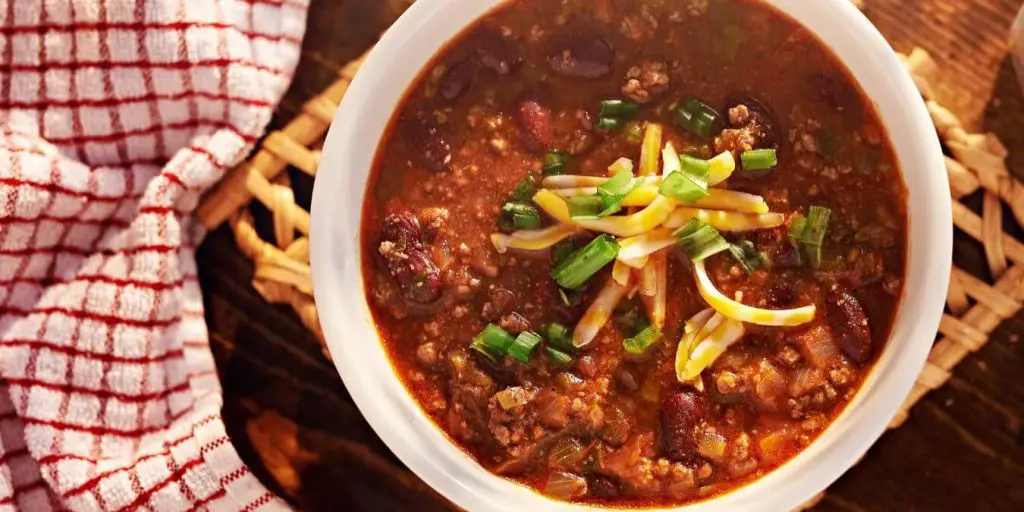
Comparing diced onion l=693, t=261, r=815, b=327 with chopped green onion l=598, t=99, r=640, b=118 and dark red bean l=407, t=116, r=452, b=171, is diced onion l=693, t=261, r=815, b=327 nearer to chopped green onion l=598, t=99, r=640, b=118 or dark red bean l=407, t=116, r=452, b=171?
chopped green onion l=598, t=99, r=640, b=118

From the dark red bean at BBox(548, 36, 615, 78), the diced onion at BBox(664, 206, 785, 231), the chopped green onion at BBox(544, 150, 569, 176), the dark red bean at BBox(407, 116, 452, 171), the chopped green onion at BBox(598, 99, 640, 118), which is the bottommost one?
the diced onion at BBox(664, 206, 785, 231)

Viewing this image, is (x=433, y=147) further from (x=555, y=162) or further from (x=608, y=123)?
(x=608, y=123)

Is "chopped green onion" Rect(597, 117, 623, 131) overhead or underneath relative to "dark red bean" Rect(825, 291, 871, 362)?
overhead

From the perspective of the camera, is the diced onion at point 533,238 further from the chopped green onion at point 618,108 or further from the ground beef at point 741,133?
the ground beef at point 741,133

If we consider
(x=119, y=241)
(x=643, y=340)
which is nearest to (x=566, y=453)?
(x=643, y=340)

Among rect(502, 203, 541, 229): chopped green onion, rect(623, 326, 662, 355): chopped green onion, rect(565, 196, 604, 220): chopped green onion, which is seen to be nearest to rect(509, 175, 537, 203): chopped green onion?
rect(502, 203, 541, 229): chopped green onion

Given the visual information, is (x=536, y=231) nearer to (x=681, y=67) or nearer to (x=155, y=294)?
(x=681, y=67)

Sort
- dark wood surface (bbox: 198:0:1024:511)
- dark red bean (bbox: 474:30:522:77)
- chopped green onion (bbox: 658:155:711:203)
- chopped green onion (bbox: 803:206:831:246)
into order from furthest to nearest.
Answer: dark wood surface (bbox: 198:0:1024:511) < dark red bean (bbox: 474:30:522:77) < chopped green onion (bbox: 803:206:831:246) < chopped green onion (bbox: 658:155:711:203)
